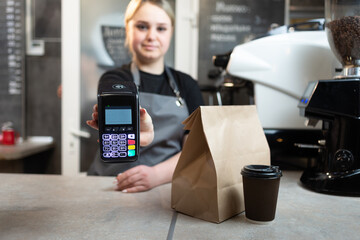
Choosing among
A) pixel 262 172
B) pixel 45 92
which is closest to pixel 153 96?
pixel 262 172

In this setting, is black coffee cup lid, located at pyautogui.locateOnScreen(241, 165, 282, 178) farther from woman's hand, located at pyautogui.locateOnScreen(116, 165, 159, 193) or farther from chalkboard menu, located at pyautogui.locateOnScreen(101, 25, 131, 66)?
chalkboard menu, located at pyautogui.locateOnScreen(101, 25, 131, 66)

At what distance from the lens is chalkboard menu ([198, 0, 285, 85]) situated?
2.13 metres

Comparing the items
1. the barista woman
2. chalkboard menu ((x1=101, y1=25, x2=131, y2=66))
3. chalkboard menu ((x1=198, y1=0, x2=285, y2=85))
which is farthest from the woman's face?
chalkboard menu ((x1=198, y1=0, x2=285, y2=85))

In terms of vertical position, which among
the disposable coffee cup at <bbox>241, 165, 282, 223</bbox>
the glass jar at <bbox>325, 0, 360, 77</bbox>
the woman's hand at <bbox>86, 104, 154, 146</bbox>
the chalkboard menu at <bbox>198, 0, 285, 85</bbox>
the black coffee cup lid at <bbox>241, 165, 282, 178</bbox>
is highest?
the chalkboard menu at <bbox>198, 0, 285, 85</bbox>

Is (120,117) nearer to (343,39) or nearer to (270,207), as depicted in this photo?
(270,207)

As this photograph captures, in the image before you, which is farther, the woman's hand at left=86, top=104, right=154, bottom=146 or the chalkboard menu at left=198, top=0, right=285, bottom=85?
the chalkboard menu at left=198, top=0, right=285, bottom=85

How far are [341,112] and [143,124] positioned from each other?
0.54 meters

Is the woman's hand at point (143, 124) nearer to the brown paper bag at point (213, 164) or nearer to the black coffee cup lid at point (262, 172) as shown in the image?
the brown paper bag at point (213, 164)

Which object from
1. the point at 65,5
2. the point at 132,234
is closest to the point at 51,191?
the point at 132,234

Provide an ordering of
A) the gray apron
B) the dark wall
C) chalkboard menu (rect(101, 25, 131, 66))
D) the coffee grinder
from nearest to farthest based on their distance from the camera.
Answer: the coffee grinder
the gray apron
chalkboard menu (rect(101, 25, 131, 66))
the dark wall

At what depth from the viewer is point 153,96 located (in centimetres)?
98

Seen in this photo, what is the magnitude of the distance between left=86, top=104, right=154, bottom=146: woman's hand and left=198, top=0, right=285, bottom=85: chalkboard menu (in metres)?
1.53

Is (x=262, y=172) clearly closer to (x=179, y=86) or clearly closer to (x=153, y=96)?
(x=153, y=96)

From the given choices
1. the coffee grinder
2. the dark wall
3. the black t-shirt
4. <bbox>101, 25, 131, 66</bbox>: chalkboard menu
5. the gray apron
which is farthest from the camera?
the dark wall
